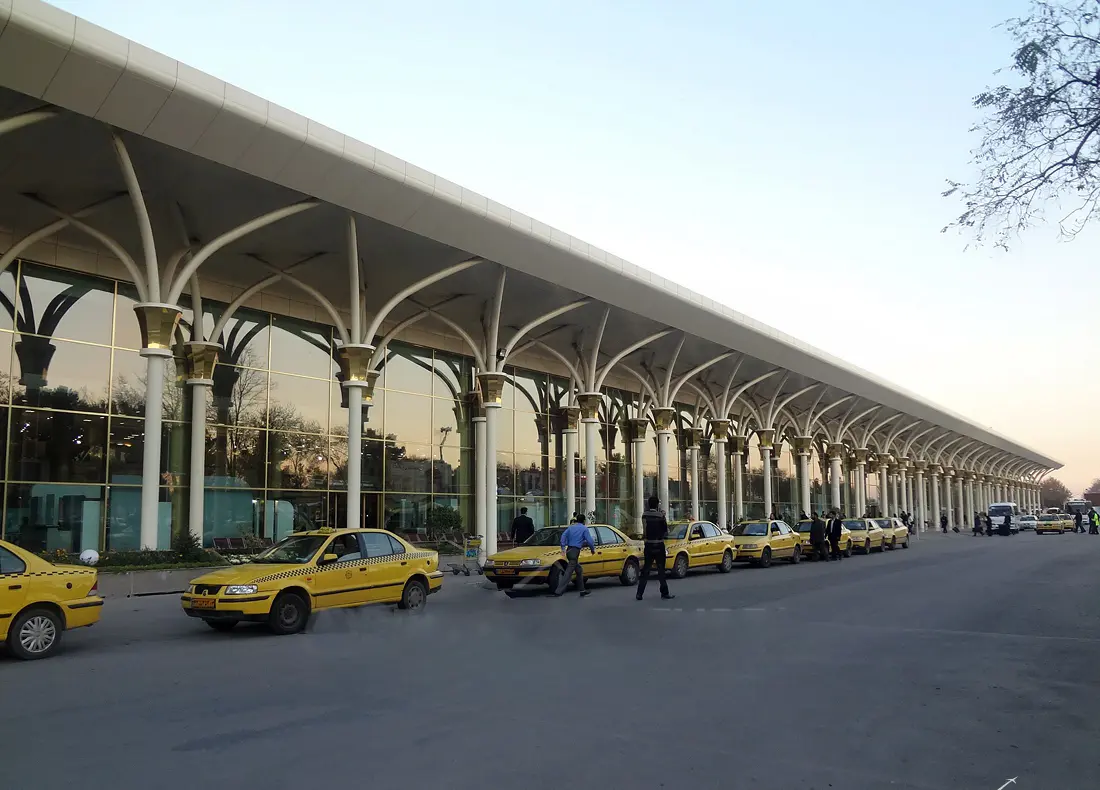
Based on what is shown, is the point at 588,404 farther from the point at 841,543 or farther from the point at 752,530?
the point at 841,543

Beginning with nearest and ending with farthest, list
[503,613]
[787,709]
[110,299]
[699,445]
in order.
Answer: [787,709] → [503,613] → [110,299] → [699,445]

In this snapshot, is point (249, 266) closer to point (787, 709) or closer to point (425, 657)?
point (425, 657)

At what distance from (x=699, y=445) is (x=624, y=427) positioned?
6834 millimetres

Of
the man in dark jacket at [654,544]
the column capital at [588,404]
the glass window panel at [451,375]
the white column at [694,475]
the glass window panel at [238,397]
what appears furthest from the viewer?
the white column at [694,475]

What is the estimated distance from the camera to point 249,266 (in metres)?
27.2

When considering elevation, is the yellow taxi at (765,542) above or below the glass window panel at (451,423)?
below

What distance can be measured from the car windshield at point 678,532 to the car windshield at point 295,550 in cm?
1286

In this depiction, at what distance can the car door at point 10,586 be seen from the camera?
10.7m

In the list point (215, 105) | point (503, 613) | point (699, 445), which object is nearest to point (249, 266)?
point (215, 105)

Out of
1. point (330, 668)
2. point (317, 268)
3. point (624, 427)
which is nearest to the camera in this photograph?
point (330, 668)

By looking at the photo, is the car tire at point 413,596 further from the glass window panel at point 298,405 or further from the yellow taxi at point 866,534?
the yellow taxi at point 866,534

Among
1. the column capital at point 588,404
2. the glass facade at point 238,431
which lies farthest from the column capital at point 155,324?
the column capital at point 588,404

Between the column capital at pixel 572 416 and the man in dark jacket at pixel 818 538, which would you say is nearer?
the man in dark jacket at pixel 818 538

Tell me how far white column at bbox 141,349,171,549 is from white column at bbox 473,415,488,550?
11.9 meters
